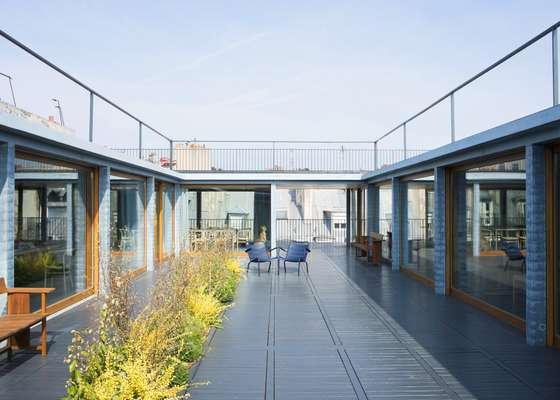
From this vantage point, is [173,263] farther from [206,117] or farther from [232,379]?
[206,117]

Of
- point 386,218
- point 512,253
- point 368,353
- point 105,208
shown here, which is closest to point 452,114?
point 512,253

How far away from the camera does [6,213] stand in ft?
20.4

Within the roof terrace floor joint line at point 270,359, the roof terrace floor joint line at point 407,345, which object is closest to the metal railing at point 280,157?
the roof terrace floor joint line at point 407,345

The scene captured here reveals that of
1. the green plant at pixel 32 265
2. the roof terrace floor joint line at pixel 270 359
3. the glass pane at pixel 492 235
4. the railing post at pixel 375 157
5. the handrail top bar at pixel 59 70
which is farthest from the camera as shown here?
the railing post at pixel 375 157

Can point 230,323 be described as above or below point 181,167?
below

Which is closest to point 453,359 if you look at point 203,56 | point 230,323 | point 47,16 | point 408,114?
point 230,323

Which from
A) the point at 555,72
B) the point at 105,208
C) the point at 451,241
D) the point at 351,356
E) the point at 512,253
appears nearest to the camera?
the point at 555,72

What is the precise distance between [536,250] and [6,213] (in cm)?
652

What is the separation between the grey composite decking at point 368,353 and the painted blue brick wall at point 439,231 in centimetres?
37

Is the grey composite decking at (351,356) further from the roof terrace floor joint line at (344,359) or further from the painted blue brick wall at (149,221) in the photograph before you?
the painted blue brick wall at (149,221)

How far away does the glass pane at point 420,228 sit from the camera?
10.7 metres

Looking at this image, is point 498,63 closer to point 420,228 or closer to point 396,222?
point 420,228

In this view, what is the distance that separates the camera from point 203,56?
19531 mm

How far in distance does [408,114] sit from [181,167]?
9.27 meters
